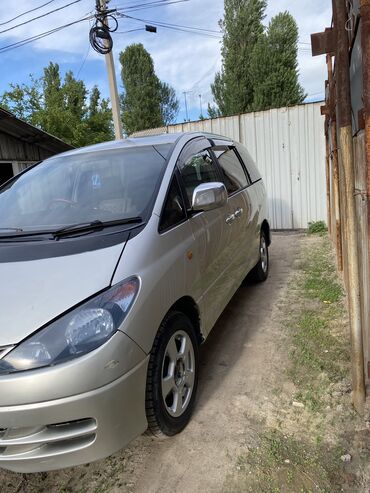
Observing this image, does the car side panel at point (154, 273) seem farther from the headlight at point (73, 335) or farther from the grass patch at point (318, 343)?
the grass patch at point (318, 343)

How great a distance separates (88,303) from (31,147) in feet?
31.1

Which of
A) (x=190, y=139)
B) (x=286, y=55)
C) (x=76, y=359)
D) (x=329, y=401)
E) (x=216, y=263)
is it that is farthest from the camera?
(x=286, y=55)

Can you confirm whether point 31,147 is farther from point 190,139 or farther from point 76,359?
point 76,359

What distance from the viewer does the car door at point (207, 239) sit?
9.53ft

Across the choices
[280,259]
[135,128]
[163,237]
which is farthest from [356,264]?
[135,128]

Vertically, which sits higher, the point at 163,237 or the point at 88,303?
the point at 163,237

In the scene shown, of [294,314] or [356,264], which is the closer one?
[356,264]

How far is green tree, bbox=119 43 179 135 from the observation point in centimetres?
3694

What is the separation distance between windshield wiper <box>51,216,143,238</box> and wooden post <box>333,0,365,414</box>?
49.0 inches

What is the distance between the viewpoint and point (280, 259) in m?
6.54

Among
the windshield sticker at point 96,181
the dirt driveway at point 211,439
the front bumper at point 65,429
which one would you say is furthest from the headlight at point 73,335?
the windshield sticker at point 96,181

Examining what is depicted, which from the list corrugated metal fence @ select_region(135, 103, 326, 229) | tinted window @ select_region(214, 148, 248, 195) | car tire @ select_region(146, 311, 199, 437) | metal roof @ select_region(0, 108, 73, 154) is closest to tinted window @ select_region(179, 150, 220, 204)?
tinted window @ select_region(214, 148, 248, 195)

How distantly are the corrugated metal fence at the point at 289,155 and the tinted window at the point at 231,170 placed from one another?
13.6 ft

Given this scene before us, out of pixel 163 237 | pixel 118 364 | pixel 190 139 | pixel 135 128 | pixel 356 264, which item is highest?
pixel 135 128
